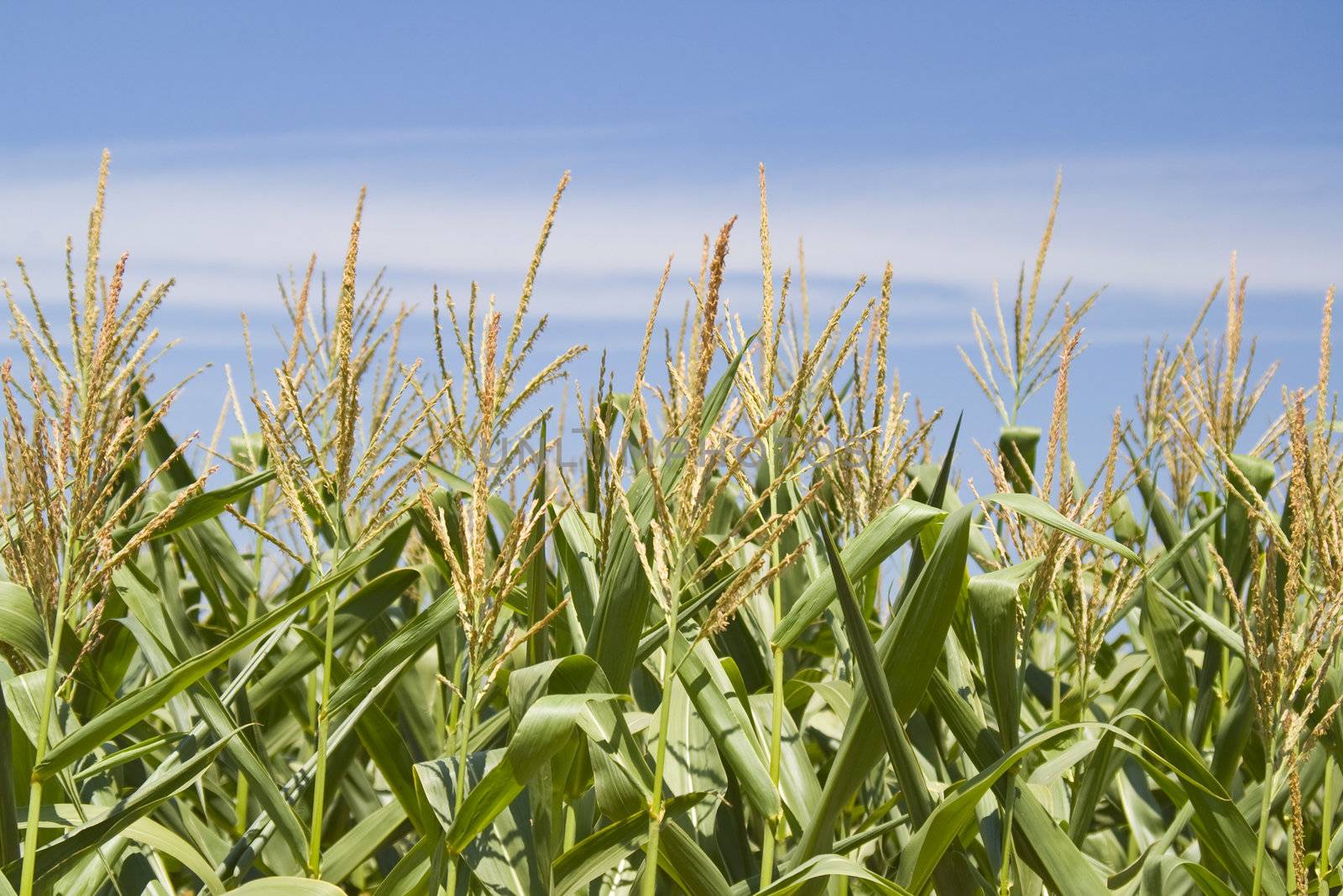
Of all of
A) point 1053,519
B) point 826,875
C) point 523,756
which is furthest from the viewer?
point 1053,519

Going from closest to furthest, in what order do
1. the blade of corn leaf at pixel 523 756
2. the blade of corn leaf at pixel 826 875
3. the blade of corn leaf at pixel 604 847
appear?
the blade of corn leaf at pixel 523 756, the blade of corn leaf at pixel 826 875, the blade of corn leaf at pixel 604 847

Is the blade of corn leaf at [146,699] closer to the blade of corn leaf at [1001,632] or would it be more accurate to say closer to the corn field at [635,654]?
the corn field at [635,654]

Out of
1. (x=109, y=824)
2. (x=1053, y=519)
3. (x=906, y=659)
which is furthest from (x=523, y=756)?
(x=1053, y=519)

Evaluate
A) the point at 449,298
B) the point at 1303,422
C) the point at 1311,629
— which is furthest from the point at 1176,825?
the point at 449,298

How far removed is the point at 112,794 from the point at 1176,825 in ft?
7.50

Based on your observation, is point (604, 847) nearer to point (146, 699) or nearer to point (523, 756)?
point (523, 756)

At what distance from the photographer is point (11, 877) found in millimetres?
2086

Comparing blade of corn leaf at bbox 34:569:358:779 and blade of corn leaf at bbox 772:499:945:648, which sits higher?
blade of corn leaf at bbox 772:499:945:648

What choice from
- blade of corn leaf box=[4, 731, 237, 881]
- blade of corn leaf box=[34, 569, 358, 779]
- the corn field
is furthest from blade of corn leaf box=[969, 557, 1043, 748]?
blade of corn leaf box=[4, 731, 237, 881]

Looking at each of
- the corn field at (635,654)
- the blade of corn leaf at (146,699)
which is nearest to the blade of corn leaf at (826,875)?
the corn field at (635,654)

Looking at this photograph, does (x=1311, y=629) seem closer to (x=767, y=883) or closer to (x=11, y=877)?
(x=767, y=883)

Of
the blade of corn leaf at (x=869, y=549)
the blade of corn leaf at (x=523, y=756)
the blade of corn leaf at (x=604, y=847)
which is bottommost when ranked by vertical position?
the blade of corn leaf at (x=604, y=847)

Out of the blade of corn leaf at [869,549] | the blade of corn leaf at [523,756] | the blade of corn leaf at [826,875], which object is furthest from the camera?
the blade of corn leaf at [869,549]

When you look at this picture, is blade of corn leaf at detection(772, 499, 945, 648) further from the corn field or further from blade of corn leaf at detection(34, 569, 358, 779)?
blade of corn leaf at detection(34, 569, 358, 779)
